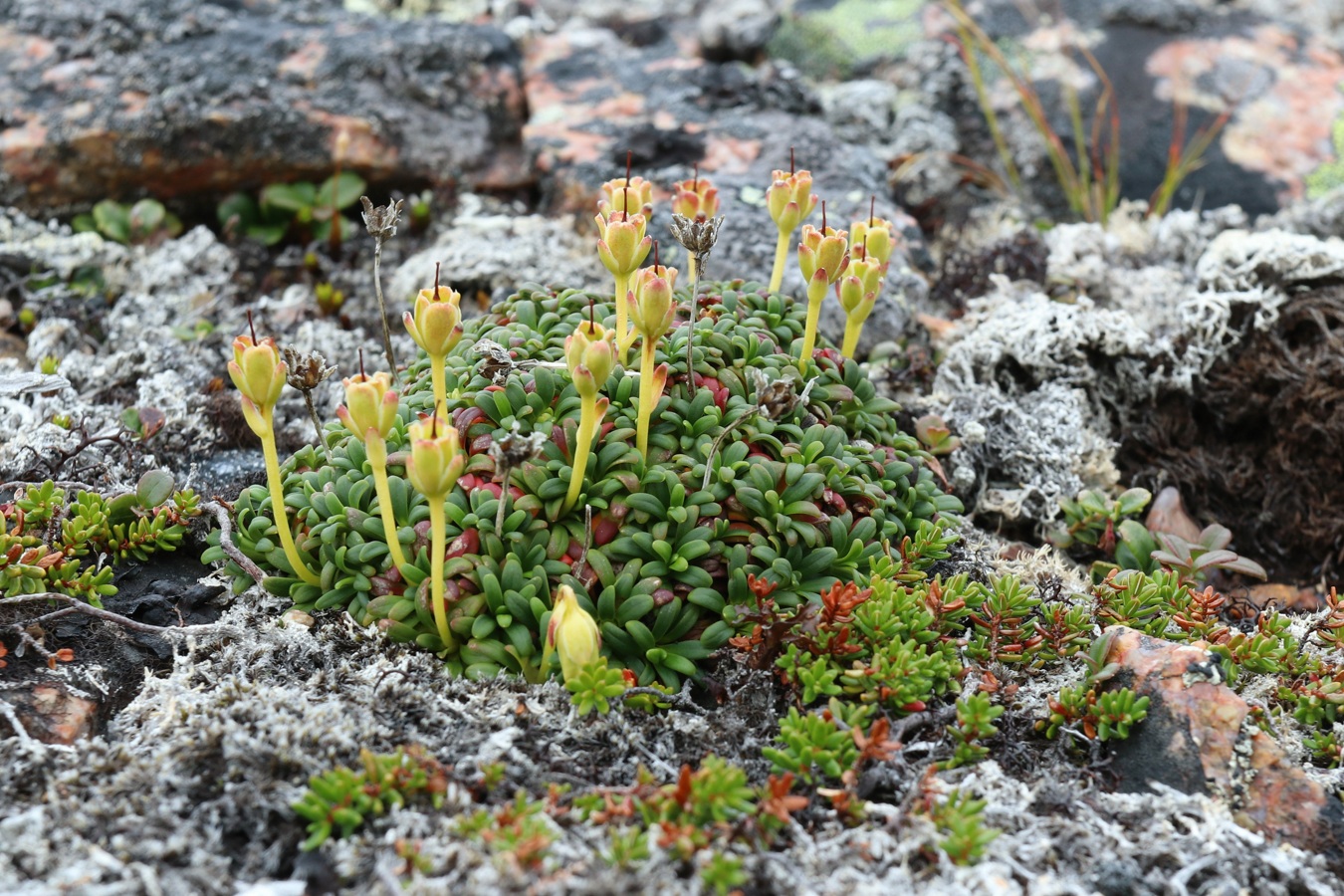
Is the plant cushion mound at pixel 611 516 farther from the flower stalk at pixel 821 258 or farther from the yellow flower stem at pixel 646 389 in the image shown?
the flower stalk at pixel 821 258

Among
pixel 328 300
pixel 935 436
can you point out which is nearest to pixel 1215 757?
pixel 935 436

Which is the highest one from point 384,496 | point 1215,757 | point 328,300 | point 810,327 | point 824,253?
point 824,253

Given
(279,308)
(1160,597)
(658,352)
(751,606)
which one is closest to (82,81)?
(279,308)

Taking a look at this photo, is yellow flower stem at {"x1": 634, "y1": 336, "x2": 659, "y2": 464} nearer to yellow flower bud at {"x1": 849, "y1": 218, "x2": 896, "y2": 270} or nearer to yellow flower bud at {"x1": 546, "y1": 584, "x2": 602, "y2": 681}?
yellow flower bud at {"x1": 546, "y1": 584, "x2": 602, "y2": 681}

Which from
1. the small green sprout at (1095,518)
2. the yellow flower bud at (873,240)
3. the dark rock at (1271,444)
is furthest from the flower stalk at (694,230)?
the dark rock at (1271,444)

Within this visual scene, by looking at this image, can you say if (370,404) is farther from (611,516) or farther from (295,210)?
(295,210)

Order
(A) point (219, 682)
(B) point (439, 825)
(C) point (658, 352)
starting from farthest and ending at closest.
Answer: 1. (C) point (658, 352)
2. (A) point (219, 682)
3. (B) point (439, 825)

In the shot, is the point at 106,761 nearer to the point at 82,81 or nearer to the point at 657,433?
the point at 657,433
